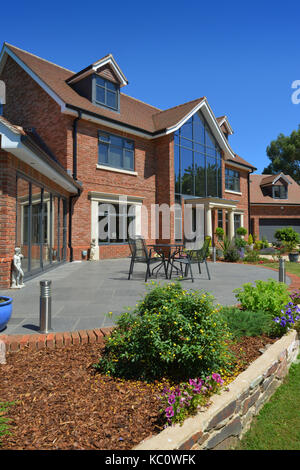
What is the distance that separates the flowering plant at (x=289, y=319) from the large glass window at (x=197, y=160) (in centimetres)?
1301

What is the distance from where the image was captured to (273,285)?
169 inches

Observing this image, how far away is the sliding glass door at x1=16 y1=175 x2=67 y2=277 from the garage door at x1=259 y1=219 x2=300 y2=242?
787 inches

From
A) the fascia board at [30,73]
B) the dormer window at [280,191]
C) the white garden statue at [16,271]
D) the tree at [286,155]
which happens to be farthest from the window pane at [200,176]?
the tree at [286,155]

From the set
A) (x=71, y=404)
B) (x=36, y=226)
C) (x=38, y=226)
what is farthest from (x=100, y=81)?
(x=71, y=404)

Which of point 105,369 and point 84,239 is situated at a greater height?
point 84,239

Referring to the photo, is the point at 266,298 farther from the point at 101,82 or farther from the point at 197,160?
the point at 197,160

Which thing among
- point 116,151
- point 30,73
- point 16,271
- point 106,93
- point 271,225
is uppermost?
point 30,73

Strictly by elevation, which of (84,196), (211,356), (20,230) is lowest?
(211,356)

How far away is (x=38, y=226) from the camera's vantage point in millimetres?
8586

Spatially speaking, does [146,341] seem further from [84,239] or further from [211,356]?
[84,239]

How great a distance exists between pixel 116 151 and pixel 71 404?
1327cm

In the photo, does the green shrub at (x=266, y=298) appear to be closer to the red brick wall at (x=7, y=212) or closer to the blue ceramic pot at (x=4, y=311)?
the blue ceramic pot at (x=4, y=311)
